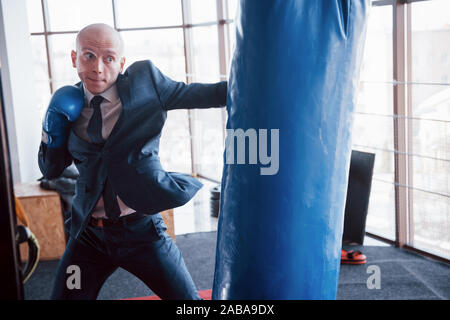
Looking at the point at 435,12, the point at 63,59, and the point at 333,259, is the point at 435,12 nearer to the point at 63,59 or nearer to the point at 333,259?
the point at 333,259

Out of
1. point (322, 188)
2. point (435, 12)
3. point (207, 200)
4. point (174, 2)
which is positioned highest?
point (174, 2)

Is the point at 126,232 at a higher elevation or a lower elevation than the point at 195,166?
higher

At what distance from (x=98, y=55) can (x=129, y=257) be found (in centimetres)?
52

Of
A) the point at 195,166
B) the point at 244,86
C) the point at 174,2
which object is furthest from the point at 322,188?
the point at 195,166

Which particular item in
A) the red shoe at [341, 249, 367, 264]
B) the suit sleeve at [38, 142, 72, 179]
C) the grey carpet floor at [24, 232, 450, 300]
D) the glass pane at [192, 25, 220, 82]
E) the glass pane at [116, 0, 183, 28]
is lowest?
the grey carpet floor at [24, 232, 450, 300]

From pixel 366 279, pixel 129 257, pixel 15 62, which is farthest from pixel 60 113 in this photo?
pixel 366 279

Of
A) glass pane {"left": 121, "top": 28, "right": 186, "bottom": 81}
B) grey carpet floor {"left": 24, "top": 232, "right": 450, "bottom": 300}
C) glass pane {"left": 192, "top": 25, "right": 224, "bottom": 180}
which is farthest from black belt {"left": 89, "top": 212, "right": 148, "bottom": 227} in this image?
glass pane {"left": 192, "top": 25, "right": 224, "bottom": 180}

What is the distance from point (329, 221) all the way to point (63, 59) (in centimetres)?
415

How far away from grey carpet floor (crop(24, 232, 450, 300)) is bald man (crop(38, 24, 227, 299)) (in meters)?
1.39

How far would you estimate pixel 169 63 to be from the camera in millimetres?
4398

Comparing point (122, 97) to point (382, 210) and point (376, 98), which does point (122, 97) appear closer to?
point (376, 98)

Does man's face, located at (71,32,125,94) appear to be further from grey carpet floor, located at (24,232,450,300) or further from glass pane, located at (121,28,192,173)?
glass pane, located at (121,28,192,173)

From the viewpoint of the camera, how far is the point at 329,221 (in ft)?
2.93

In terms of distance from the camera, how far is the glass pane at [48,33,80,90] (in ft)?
12.7
